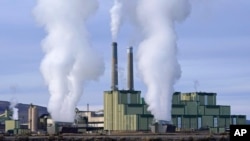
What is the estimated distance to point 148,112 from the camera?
127 metres

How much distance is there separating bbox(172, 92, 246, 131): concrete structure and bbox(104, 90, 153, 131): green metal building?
8.97 meters

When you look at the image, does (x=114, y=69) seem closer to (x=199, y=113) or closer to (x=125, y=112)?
(x=125, y=112)

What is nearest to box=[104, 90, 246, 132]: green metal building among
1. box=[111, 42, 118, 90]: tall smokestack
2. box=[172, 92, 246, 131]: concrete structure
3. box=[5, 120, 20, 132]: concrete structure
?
box=[172, 92, 246, 131]: concrete structure

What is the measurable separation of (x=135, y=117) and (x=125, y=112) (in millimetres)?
3303

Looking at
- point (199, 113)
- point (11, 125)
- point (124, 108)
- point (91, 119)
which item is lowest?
point (11, 125)

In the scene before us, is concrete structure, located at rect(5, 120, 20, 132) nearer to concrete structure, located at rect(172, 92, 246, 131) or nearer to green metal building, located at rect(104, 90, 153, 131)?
green metal building, located at rect(104, 90, 153, 131)

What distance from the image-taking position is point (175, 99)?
135625 millimetres

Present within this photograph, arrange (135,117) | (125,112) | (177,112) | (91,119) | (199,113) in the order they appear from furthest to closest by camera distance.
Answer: (91,119) → (199,113) → (177,112) → (125,112) → (135,117)

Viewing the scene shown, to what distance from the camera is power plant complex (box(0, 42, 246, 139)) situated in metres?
123

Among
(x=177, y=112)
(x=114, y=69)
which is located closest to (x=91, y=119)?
(x=114, y=69)

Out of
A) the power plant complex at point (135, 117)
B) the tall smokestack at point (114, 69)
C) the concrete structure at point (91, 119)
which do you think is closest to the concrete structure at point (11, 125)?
the power plant complex at point (135, 117)

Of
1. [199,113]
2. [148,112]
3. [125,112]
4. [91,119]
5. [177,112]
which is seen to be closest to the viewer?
[125,112]

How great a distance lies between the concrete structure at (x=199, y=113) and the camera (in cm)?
13288

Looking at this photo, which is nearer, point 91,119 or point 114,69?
point 114,69
